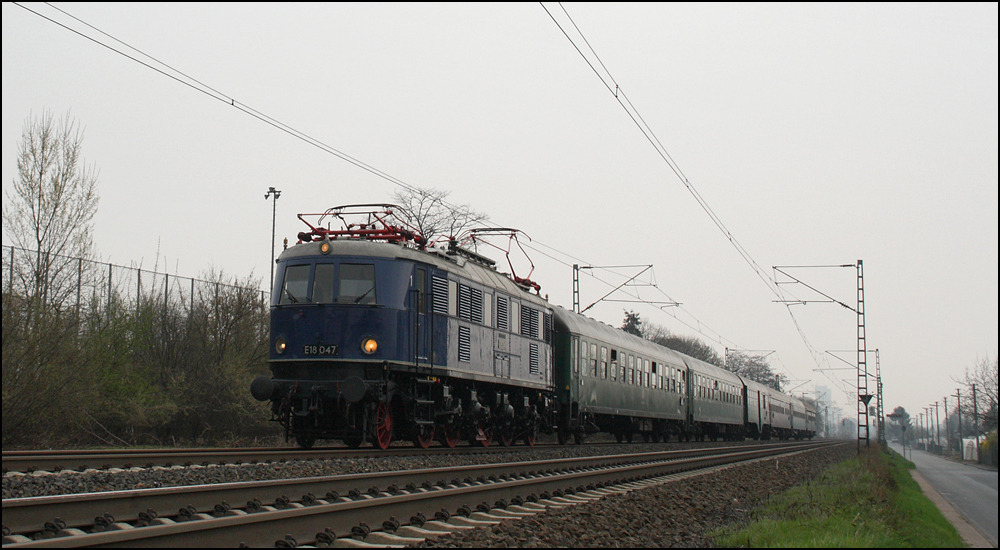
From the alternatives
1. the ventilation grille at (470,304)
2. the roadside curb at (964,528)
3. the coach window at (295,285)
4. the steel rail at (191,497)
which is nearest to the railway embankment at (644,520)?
the steel rail at (191,497)

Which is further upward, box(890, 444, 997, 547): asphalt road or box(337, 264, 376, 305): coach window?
box(337, 264, 376, 305): coach window

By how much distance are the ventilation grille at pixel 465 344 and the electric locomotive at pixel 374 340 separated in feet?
0.06

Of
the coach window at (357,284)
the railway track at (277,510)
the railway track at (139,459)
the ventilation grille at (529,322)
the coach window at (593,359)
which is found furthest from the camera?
the coach window at (593,359)

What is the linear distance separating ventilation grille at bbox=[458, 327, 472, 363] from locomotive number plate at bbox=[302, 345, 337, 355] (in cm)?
302

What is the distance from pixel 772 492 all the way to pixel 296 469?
6.87 metres

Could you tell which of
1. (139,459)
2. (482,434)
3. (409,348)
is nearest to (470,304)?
(409,348)

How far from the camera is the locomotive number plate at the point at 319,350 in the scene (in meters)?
14.0

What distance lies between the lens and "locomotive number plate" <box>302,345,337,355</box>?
14.0 meters

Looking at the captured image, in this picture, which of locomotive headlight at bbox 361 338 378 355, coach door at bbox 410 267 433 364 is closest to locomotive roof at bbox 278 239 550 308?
coach door at bbox 410 267 433 364

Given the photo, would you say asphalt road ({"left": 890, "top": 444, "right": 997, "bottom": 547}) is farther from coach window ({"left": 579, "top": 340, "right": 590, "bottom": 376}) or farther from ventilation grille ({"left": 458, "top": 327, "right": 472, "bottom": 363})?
coach window ({"left": 579, "top": 340, "right": 590, "bottom": 376})

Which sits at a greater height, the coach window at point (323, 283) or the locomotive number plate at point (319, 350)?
the coach window at point (323, 283)

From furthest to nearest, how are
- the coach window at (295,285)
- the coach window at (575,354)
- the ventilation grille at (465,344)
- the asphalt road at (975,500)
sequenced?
1. the coach window at (575,354)
2. the ventilation grille at (465,344)
3. the asphalt road at (975,500)
4. the coach window at (295,285)

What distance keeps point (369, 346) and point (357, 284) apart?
3.58 feet

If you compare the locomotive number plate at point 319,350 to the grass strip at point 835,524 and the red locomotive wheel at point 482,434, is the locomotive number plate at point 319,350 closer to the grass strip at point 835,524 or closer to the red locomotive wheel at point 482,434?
the red locomotive wheel at point 482,434
